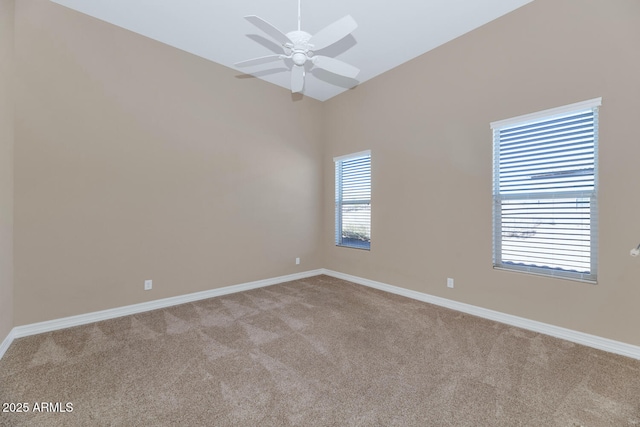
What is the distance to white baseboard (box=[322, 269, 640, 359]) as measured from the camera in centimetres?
222

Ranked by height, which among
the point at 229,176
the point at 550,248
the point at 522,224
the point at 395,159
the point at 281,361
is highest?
the point at 395,159

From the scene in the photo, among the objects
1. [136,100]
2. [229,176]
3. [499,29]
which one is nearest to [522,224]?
[499,29]

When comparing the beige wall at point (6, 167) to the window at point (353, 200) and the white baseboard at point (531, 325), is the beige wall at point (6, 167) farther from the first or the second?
the white baseboard at point (531, 325)

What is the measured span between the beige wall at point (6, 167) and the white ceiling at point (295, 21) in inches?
28.1

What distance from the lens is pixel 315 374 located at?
6.41 feet

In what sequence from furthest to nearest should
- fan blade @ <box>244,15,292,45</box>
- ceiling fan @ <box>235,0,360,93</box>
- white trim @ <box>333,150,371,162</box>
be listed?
white trim @ <box>333,150,371,162</box>, ceiling fan @ <box>235,0,360,93</box>, fan blade @ <box>244,15,292,45</box>

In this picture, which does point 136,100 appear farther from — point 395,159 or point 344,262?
point 344,262

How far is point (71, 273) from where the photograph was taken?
275cm

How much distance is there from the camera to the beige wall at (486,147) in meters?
2.23

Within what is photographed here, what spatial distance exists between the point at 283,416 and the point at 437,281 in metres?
2.57

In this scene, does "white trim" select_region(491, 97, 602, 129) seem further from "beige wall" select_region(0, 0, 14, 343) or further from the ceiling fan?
"beige wall" select_region(0, 0, 14, 343)

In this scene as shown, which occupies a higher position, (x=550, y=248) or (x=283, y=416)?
(x=550, y=248)

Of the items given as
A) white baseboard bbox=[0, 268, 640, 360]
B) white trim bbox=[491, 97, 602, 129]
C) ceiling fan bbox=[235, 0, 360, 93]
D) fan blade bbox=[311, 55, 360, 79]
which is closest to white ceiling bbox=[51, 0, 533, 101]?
fan blade bbox=[311, 55, 360, 79]

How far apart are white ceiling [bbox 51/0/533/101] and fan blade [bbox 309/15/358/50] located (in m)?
0.93
